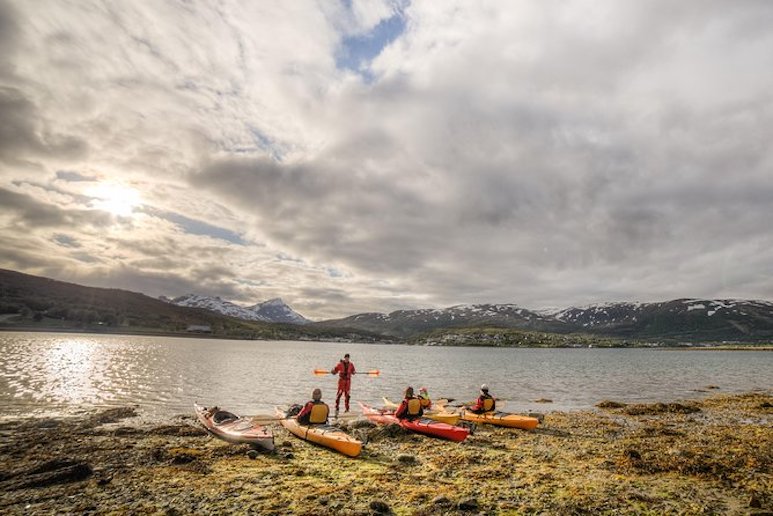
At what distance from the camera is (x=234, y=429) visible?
1727cm

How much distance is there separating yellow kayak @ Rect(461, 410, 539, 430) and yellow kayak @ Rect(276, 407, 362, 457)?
8736 mm

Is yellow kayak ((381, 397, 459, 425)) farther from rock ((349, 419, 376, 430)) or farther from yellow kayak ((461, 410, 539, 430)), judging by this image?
rock ((349, 419, 376, 430))

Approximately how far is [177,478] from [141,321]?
219m

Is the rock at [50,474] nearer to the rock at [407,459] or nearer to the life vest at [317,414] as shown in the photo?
the life vest at [317,414]

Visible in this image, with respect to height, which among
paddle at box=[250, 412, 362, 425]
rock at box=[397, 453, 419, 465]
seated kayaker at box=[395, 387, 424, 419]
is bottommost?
paddle at box=[250, 412, 362, 425]

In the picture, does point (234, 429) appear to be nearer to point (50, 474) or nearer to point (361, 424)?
point (361, 424)

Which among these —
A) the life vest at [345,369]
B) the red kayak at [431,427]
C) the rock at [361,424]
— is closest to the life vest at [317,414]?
the rock at [361,424]

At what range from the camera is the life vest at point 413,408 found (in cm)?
1973

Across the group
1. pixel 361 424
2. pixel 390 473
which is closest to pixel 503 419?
pixel 361 424

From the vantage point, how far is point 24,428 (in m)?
19.2

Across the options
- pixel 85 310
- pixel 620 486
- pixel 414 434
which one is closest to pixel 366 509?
pixel 620 486

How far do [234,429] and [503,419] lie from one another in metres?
13.4

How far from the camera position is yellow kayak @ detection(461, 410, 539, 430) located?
20.9 metres

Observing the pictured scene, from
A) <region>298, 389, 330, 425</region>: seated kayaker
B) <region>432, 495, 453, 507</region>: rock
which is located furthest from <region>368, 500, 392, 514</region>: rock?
<region>298, 389, 330, 425</region>: seated kayaker
